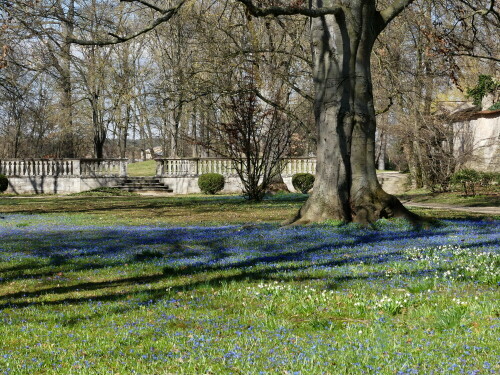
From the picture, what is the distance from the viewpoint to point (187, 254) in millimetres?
9984

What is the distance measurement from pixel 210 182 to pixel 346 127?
2337cm

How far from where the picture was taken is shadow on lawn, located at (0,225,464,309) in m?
7.30

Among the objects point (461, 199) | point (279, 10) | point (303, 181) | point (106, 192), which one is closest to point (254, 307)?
point (279, 10)

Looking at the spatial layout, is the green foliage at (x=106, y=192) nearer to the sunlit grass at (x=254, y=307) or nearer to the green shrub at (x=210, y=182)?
the green shrub at (x=210, y=182)

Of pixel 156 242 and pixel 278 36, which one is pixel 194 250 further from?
pixel 278 36

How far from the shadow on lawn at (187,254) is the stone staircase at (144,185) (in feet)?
83.1

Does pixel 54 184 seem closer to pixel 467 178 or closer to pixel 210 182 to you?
pixel 210 182

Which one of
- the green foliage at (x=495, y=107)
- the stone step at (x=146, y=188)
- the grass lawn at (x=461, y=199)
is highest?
the green foliage at (x=495, y=107)

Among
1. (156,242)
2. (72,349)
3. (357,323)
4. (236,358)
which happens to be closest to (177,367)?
(236,358)

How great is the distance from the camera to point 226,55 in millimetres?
22578

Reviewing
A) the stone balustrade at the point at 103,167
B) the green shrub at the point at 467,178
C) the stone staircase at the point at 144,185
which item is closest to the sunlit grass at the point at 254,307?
the green shrub at the point at 467,178

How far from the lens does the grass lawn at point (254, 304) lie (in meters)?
4.11

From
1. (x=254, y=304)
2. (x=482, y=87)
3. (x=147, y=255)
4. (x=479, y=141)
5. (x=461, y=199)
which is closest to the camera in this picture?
(x=254, y=304)

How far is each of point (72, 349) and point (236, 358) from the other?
4.39 ft
